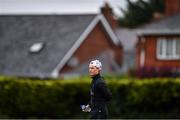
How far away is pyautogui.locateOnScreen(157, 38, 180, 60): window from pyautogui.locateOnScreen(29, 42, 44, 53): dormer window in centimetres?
984

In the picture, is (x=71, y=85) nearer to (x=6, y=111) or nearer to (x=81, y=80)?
(x=81, y=80)

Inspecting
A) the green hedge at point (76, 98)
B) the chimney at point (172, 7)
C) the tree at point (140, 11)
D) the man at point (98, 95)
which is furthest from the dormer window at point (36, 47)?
the man at point (98, 95)

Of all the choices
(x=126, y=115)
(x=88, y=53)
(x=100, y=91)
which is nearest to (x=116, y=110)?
(x=126, y=115)

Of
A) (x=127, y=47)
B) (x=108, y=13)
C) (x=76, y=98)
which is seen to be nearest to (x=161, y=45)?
(x=108, y=13)

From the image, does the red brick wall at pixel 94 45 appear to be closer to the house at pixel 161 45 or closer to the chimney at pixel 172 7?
the chimney at pixel 172 7

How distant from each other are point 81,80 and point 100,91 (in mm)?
18158

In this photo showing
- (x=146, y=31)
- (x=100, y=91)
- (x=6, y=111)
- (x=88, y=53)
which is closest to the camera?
(x=100, y=91)

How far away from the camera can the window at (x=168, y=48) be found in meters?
50.2

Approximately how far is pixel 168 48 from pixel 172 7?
5382mm

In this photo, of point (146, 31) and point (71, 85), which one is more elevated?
point (146, 31)

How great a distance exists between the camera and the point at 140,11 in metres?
85.1

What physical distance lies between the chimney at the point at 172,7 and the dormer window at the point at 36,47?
30.3ft

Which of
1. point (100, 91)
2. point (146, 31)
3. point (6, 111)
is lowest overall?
point (100, 91)

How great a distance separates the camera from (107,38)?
59844mm
